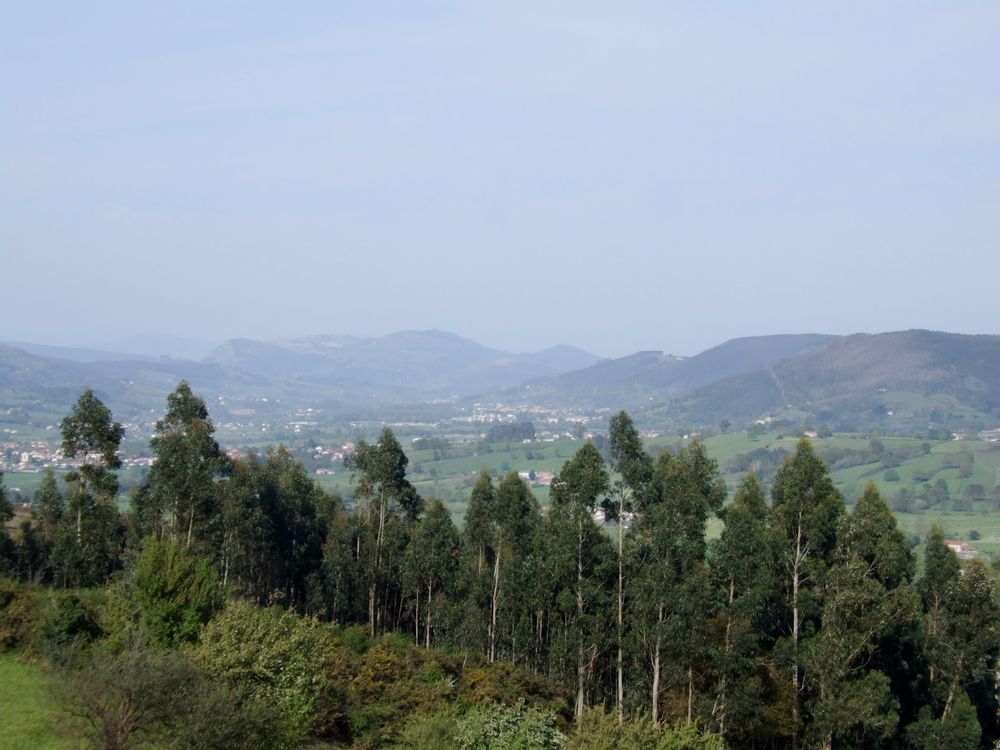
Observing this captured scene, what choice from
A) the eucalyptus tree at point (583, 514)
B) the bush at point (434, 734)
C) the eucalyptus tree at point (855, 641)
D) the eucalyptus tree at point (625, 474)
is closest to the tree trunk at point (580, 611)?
the eucalyptus tree at point (583, 514)

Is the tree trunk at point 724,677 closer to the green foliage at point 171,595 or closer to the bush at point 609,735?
the bush at point 609,735

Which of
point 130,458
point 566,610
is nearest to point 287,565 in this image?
point 566,610

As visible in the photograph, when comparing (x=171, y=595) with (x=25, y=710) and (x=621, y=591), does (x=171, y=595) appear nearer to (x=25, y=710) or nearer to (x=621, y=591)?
(x=25, y=710)

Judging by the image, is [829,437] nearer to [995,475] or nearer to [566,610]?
[995,475]

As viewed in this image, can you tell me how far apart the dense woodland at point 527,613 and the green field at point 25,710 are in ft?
2.81

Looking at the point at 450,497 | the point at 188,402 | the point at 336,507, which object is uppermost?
the point at 188,402

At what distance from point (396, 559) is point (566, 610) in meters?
11.7

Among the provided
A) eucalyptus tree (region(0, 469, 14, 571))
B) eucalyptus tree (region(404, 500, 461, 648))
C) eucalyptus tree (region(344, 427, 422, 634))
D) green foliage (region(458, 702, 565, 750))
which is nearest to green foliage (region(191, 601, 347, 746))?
green foliage (region(458, 702, 565, 750))

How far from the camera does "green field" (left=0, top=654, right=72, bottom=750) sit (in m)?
17.5

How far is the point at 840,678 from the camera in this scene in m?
24.9

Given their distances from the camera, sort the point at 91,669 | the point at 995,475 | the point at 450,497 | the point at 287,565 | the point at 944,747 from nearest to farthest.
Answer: the point at 91,669, the point at 944,747, the point at 287,565, the point at 450,497, the point at 995,475

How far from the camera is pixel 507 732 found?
1727 cm

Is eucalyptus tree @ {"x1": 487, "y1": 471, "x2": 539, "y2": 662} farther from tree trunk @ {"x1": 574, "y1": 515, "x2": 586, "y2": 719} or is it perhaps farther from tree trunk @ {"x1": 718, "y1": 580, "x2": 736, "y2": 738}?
tree trunk @ {"x1": 718, "y1": 580, "x2": 736, "y2": 738}

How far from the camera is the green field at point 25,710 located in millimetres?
17531
